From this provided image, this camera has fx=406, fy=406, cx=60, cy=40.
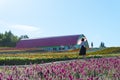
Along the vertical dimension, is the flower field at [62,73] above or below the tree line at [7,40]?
below

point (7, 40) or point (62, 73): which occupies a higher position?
point (7, 40)

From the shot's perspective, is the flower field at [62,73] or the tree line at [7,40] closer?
the flower field at [62,73]

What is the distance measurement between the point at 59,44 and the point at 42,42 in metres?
4.42

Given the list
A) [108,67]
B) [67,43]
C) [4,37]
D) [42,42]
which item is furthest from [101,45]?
[108,67]

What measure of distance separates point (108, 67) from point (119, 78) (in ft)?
9.52

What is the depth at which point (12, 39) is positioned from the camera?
94062mm

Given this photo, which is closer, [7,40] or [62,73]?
[62,73]

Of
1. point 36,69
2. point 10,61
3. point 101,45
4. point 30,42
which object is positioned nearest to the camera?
point 36,69

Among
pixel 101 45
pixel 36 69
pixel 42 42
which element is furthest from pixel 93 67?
pixel 42 42

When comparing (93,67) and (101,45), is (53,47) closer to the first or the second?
(101,45)

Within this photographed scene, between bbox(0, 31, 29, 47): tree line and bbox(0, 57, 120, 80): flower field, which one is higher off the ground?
bbox(0, 31, 29, 47): tree line

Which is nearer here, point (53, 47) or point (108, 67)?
point (108, 67)

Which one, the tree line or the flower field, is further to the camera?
the tree line

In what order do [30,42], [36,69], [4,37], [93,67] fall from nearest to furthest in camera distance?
1. [36,69]
2. [93,67]
3. [30,42]
4. [4,37]
